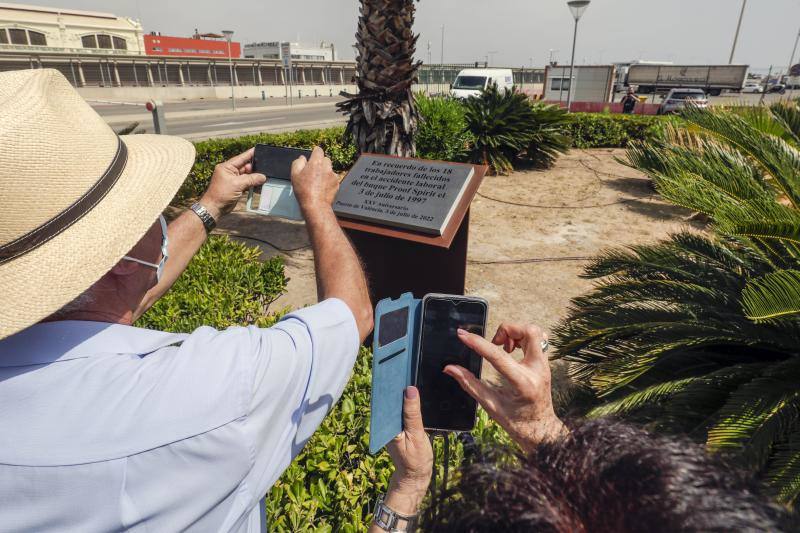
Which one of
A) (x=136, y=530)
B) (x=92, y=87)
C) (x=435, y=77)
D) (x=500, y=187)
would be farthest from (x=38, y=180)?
(x=92, y=87)

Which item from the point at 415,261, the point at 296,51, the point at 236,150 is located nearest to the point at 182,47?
the point at 296,51

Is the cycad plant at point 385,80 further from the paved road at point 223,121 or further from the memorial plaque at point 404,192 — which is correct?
the paved road at point 223,121

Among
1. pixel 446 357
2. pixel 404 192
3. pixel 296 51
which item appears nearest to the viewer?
pixel 446 357

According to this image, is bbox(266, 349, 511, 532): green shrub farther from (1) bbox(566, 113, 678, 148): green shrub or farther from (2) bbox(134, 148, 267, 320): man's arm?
(1) bbox(566, 113, 678, 148): green shrub

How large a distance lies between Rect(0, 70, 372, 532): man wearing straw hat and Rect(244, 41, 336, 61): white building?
76.0m

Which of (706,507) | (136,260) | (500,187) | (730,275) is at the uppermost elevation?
(136,260)

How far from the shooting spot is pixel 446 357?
1374 millimetres

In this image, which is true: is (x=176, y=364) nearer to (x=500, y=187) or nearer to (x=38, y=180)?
(x=38, y=180)

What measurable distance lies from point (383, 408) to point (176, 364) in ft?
1.69

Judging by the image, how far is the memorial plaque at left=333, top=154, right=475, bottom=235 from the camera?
114 inches

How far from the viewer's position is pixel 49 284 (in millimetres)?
938

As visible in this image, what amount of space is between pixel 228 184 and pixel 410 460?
4.97 feet

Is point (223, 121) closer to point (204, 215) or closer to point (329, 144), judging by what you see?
point (329, 144)

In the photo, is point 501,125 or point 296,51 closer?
point 501,125
